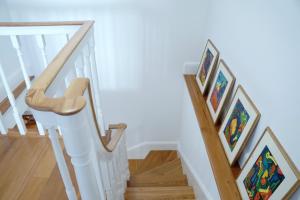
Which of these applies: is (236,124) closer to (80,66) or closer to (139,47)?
(80,66)

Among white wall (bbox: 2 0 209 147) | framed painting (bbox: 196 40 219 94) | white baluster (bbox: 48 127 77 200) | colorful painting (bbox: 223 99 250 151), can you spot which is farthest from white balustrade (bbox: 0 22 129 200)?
framed painting (bbox: 196 40 219 94)

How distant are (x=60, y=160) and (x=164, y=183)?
1.80m

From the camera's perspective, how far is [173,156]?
10.6 ft

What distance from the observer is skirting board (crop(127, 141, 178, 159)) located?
3.20 metres

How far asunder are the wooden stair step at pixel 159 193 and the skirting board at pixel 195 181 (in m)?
0.08

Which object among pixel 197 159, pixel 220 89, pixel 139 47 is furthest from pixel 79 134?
pixel 139 47

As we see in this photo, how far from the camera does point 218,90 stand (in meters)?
1.83

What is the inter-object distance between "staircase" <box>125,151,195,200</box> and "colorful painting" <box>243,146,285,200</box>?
1.02m

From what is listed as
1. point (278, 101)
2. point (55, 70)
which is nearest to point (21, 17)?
point (55, 70)

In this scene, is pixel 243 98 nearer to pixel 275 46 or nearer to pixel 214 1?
pixel 275 46

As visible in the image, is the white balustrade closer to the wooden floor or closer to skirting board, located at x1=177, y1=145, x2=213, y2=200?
the wooden floor

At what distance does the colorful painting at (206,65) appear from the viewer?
215cm

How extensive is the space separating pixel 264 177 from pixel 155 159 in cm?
222

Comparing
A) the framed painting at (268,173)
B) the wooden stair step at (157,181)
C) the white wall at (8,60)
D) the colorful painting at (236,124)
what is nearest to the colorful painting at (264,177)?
the framed painting at (268,173)
